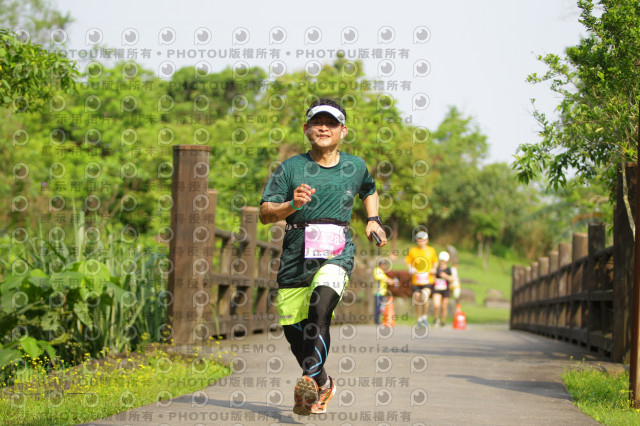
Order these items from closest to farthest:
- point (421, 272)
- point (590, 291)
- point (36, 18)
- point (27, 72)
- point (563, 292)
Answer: point (27, 72)
point (590, 291)
point (563, 292)
point (421, 272)
point (36, 18)

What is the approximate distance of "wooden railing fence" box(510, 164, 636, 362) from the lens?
8469 mm

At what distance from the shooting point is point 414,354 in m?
9.98

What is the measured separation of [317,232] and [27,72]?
3511 mm

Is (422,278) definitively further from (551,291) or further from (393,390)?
(393,390)

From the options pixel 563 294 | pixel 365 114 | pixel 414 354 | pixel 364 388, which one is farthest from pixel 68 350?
pixel 365 114

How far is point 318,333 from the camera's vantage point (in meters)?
5.21

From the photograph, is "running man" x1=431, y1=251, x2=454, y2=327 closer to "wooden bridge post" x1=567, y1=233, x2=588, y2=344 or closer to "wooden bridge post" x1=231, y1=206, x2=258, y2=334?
"wooden bridge post" x1=567, y1=233, x2=588, y2=344

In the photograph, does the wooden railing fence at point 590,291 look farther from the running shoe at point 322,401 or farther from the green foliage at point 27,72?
the green foliage at point 27,72

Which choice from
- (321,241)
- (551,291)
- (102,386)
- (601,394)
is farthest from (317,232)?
(551,291)

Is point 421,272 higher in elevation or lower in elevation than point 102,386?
higher

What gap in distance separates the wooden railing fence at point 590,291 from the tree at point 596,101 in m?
0.44

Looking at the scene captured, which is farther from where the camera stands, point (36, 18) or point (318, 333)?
point (36, 18)

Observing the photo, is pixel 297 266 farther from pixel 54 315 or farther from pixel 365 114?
pixel 365 114

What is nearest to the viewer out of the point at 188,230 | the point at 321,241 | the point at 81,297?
the point at 321,241
